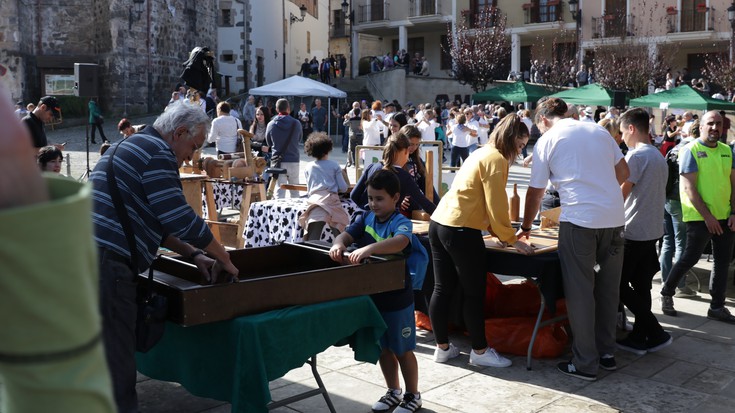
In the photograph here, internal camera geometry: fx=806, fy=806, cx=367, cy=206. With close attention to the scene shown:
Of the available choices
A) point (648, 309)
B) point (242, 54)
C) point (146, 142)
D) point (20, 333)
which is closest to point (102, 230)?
point (146, 142)

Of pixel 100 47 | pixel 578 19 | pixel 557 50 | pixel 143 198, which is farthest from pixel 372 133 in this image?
pixel 557 50

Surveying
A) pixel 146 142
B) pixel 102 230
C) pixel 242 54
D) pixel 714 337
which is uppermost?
pixel 242 54

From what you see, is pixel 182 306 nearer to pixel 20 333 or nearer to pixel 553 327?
pixel 20 333

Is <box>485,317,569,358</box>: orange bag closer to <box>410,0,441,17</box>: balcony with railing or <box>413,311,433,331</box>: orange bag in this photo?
<box>413,311,433,331</box>: orange bag

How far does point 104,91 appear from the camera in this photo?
32.9 metres

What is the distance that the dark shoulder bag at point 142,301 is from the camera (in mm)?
3436

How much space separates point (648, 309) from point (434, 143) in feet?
11.7

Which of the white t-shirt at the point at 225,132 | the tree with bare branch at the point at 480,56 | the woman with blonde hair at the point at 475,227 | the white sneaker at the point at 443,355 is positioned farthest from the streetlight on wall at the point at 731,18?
the white sneaker at the point at 443,355

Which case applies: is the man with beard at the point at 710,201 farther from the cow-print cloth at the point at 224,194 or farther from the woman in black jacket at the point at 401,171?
the cow-print cloth at the point at 224,194

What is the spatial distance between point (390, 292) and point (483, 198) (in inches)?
45.8

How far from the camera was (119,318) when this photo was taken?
3.41 m

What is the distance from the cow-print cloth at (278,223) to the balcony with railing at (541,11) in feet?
113

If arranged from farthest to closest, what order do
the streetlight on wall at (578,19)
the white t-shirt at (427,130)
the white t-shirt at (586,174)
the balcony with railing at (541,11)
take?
the balcony with railing at (541,11) < the streetlight on wall at (578,19) < the white t-shirt at (427,130) < the white t-shirt at (586,174)

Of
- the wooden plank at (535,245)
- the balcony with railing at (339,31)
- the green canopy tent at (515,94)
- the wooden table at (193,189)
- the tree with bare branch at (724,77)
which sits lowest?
the wooden plank at (535,245)
